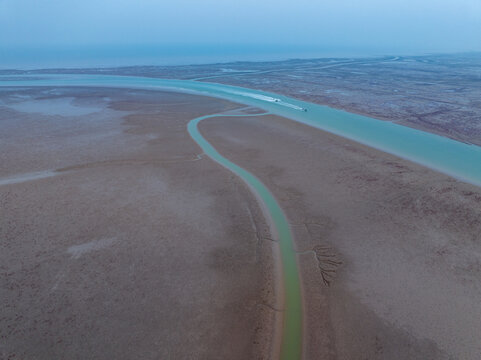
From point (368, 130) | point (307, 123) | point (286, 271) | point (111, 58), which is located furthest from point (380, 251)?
point (111, 58)

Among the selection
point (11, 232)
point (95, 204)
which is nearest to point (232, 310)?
point (95, 204)

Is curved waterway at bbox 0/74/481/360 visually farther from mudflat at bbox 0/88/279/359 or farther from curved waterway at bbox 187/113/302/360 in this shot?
mudflat at bbox 0/88/279/359

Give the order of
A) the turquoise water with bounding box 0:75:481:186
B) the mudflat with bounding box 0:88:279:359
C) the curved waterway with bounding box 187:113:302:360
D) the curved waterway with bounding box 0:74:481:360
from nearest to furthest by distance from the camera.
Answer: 1. the mudflat with bounding box 0:88:279:359
2. the curved waterway with bounding box 187:113:302:360
3. the curved waterway with bounding box 0:74:481:360
4. the turquoise water with bounding box 0:75:481:186

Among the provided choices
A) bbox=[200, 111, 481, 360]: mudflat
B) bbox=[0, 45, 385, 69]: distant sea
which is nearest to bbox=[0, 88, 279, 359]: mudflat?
bbox=[200, 111, 481, 360]: mudflat

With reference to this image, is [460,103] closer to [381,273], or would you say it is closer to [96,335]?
[381,273]

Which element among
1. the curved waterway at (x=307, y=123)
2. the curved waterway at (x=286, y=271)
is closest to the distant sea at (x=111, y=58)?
the curved waterway at (x=307, y=123)

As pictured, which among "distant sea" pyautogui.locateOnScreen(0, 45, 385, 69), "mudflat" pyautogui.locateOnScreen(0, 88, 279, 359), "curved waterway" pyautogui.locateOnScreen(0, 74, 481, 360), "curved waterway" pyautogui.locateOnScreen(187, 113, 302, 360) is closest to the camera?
"mudflat" pyautogui.locateOnScreen(0, 88, 279, 359)

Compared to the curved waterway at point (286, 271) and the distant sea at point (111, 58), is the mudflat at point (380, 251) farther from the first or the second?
the distant sea at point (111, 58)
